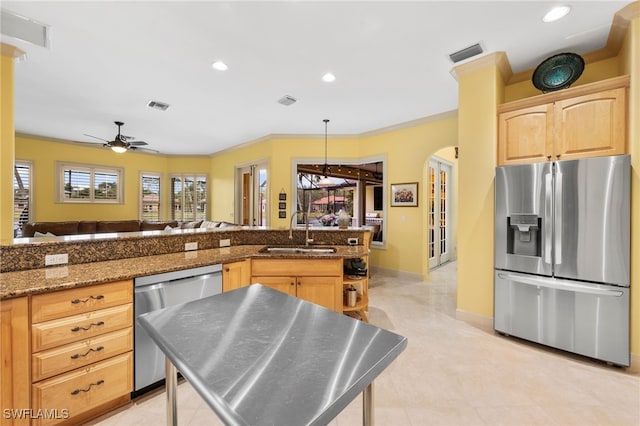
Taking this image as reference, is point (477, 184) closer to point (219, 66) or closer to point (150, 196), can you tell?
point (219, 66)

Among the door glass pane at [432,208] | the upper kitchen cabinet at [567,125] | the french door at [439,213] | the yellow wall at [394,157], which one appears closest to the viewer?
the upper kitchen cabinet at [567,125]

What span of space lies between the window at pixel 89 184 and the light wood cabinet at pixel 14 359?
666 centimetres

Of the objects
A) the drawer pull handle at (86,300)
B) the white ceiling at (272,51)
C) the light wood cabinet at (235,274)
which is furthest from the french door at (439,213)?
the drawer pull handle at (86,300)

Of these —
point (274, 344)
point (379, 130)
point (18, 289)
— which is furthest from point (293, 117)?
point (274, 344)

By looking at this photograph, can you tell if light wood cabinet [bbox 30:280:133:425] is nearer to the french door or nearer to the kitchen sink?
the kitchen sink

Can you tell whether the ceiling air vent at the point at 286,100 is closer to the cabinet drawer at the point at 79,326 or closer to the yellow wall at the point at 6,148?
the yellow wall at the point at 6,148

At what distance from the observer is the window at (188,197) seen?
26.6 feet

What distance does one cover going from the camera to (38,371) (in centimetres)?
147

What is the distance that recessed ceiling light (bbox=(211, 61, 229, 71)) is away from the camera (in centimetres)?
294

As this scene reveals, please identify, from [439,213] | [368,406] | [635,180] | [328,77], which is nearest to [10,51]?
[328,77]

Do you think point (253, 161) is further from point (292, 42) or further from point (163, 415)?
point (163, 415)

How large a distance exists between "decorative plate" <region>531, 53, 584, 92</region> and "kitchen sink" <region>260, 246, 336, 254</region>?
275cm

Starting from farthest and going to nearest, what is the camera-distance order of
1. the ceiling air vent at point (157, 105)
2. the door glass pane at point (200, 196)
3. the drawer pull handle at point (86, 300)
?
the door glass pane at point (200, 196) < the ceiling air vent at point (157, 105) < the drawer pull handle at point (86, 300)

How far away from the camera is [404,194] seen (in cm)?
511
